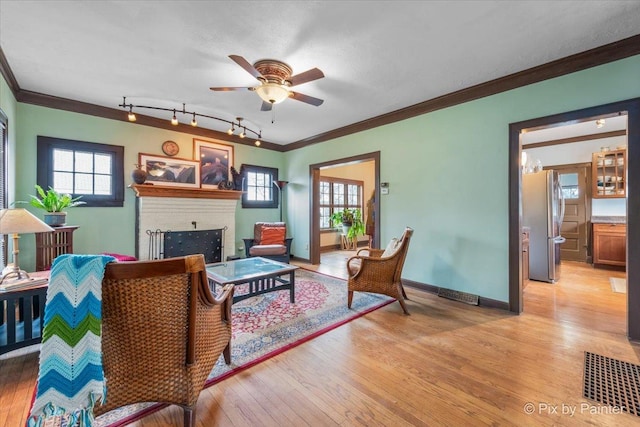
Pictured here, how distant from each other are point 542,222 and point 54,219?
23.3ft

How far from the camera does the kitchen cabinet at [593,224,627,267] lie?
15.6ft

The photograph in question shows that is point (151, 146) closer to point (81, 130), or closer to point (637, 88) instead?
point (81, 130)

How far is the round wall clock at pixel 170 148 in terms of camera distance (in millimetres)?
4633

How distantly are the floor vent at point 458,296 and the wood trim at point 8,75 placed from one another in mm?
5526

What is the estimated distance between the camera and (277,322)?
2777 millimetres

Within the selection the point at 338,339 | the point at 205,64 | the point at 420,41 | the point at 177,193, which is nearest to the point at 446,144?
the point at 420,41

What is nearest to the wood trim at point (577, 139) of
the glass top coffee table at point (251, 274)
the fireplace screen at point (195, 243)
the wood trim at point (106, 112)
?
the glass top coffee table at point (251, 274)

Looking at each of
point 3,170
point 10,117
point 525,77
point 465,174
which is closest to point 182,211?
point 3,170

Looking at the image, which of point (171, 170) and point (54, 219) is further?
point (171, 170)

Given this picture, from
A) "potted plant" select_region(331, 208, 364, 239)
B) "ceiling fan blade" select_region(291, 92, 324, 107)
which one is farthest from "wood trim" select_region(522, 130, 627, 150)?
"ceiling fan blade" select_region(291, 92, 324, 107)

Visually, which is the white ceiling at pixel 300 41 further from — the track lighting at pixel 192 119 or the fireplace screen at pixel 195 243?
the fireplace screen at pixel 195 243

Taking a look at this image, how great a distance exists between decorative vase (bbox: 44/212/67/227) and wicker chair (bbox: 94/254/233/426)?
2.97 m

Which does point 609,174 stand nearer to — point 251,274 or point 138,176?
point 251,274

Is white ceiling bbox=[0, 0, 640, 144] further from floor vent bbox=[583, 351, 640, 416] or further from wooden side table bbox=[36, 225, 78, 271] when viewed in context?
floor vent bbox=[583, 351, 640, 416]
